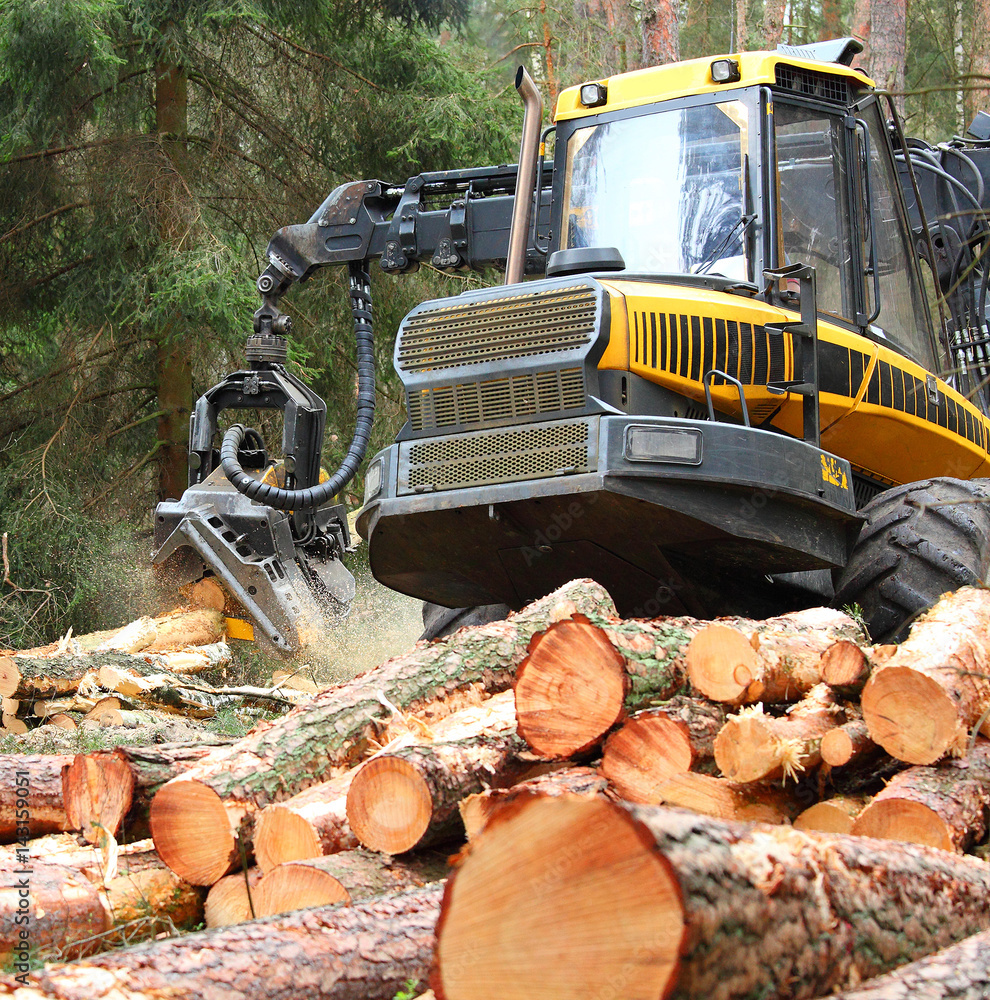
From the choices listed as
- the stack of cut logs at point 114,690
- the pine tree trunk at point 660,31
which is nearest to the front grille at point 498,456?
the stack of cut logs at point 114,690

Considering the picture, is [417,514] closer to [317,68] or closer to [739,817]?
[739,817]

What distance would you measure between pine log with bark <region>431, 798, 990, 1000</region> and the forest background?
8.69 m

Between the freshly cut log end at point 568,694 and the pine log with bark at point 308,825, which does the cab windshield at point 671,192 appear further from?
the pine log with bark at point 308,825

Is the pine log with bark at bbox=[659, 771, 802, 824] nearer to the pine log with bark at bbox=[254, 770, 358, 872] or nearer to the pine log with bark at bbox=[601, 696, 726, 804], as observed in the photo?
the pine log with bark at bbox=[601, 696, 726, 804]

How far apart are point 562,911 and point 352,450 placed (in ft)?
20.0

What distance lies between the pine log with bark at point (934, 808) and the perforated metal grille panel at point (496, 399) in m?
2.43

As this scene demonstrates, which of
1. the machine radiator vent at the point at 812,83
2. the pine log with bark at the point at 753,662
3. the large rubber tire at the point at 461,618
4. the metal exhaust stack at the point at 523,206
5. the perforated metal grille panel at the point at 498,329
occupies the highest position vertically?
the machine radiator vent at the point at 812,83

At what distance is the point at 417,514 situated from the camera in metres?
5.62

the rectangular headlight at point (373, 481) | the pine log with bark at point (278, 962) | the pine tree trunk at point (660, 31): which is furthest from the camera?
the pine tree trunk at point (660, 31)

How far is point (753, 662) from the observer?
3.96 metres

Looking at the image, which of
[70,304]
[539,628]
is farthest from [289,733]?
[70,304]

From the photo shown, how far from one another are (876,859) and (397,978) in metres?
1.07

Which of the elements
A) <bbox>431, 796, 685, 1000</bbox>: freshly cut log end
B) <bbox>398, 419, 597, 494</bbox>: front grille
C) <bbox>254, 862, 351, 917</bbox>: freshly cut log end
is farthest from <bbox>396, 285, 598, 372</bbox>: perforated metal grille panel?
<bbox>431, 796, 685, 1000</bbox>: freshly cut log end

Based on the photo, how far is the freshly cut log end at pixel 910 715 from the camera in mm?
3477
